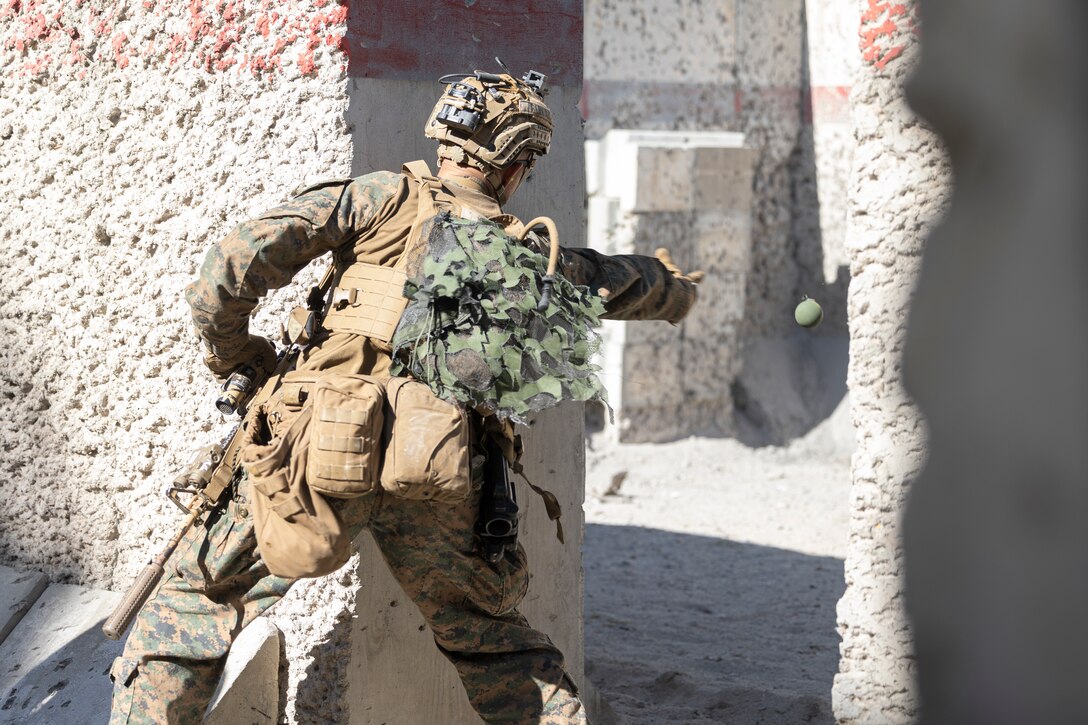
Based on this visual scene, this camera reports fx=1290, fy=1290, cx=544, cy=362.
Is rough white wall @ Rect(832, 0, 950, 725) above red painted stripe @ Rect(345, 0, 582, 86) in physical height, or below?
below

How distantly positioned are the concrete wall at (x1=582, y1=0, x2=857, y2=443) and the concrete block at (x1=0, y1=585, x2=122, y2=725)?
16.0 feet

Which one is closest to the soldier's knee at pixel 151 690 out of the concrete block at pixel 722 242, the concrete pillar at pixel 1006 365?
the concrete pillar at pixel 1006 365

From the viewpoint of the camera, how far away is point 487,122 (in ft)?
8.92

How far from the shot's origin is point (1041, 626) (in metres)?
0.96

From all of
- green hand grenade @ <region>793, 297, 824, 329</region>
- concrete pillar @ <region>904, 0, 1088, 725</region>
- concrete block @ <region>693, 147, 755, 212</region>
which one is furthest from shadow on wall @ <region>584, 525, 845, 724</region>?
concrete pillar @ <region>904, 0, 1088, 725</region>

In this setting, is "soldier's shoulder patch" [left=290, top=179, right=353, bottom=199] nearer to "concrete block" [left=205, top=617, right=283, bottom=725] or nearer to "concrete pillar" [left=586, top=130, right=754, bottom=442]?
"concrete block" [left=205, top=617, right=283, bottom=725]

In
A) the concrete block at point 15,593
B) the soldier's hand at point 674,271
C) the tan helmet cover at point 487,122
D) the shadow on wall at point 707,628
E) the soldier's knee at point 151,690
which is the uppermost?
the tan helmet cover at point 487,122

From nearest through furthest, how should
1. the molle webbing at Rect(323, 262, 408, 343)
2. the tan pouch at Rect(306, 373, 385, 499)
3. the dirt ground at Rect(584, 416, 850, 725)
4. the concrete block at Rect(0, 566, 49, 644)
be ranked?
the tan pouch at Rect(306, 373, 385, 499) < the molle webbing at Rect(323, 262, 408, 343) < the concrete block at Rect(0, 566, 49, 644) < the dirt ground at Rect(584, 416, 850, 725)

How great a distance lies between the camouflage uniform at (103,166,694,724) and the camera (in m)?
2.58

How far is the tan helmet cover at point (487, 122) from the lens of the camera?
8.84 ft

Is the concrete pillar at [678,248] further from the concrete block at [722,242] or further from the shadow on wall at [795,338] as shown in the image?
the shadow on wall at [795,338]

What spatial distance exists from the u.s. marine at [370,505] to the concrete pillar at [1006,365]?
1.58 meters

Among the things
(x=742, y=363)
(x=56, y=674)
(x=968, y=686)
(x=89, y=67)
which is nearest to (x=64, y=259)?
(x=89, y=67)

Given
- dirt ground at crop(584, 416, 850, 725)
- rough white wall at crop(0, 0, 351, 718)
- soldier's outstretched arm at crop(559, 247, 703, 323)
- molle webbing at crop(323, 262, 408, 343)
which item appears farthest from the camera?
dirt ground at crop(584, 416, 850, 725)
